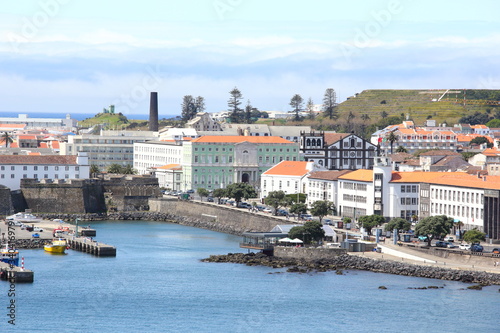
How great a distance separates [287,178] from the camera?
97.5 metres

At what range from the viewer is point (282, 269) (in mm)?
65312

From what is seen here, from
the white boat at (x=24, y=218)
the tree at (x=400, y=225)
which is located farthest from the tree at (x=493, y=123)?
the tree at (x=400, y=225)

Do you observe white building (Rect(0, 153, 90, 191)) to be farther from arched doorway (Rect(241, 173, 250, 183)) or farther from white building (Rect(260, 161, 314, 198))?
arched doorway (Rect(241, 173, 250, 183))

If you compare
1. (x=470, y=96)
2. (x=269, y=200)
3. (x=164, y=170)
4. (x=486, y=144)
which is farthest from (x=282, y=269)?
(x=470, y=96)

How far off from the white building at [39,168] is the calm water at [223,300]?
2893 centimetres

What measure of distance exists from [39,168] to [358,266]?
4092 centimetres

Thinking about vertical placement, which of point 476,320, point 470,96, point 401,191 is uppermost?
point 470,96

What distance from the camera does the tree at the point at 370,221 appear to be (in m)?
73.1

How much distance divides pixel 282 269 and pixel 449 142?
282 feet

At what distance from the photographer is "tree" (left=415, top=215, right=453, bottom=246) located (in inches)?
2654

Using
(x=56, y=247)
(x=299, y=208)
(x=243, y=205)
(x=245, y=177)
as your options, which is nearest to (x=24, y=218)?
(x=56, y=247)

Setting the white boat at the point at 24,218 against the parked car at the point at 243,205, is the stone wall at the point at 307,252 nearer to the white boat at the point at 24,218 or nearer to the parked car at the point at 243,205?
the parked car at the point at 243,205

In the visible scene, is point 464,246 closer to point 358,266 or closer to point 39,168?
point 358,266

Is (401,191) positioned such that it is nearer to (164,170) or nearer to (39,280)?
(39,280)
